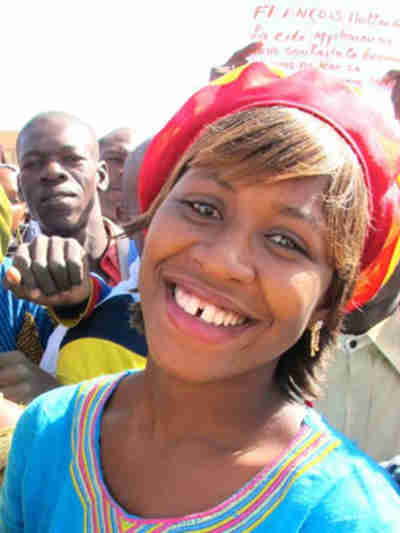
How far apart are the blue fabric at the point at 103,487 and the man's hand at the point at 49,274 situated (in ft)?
1.77

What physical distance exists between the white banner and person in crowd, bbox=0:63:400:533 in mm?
2024

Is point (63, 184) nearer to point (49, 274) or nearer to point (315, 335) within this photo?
point (49, 274)

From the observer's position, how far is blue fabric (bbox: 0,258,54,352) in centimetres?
211

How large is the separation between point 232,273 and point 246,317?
111 millimetres

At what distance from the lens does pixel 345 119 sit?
1021 millimetres

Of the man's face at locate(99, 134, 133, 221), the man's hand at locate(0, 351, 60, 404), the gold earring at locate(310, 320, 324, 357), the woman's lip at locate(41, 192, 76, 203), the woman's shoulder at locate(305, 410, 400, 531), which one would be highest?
the gold earring at locate(310, 320, 324, 357)

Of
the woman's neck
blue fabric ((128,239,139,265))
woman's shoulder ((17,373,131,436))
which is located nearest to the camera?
the woman's neck

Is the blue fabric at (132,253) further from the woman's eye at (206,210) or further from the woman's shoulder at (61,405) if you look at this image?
the woman's eye at (206,210)

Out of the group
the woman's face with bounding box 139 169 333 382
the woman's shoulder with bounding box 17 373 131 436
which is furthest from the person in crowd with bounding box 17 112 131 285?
the woman's face with bounding box 139 169 333 382

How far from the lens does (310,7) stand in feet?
9.64

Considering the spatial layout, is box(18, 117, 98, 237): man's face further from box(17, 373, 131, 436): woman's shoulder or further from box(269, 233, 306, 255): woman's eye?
box(269, 233, 306, 255): woman's eye

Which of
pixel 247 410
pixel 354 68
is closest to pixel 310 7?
pixel 354 68

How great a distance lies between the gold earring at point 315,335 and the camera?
1167mm

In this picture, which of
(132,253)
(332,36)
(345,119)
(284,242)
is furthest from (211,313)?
(332,36)
